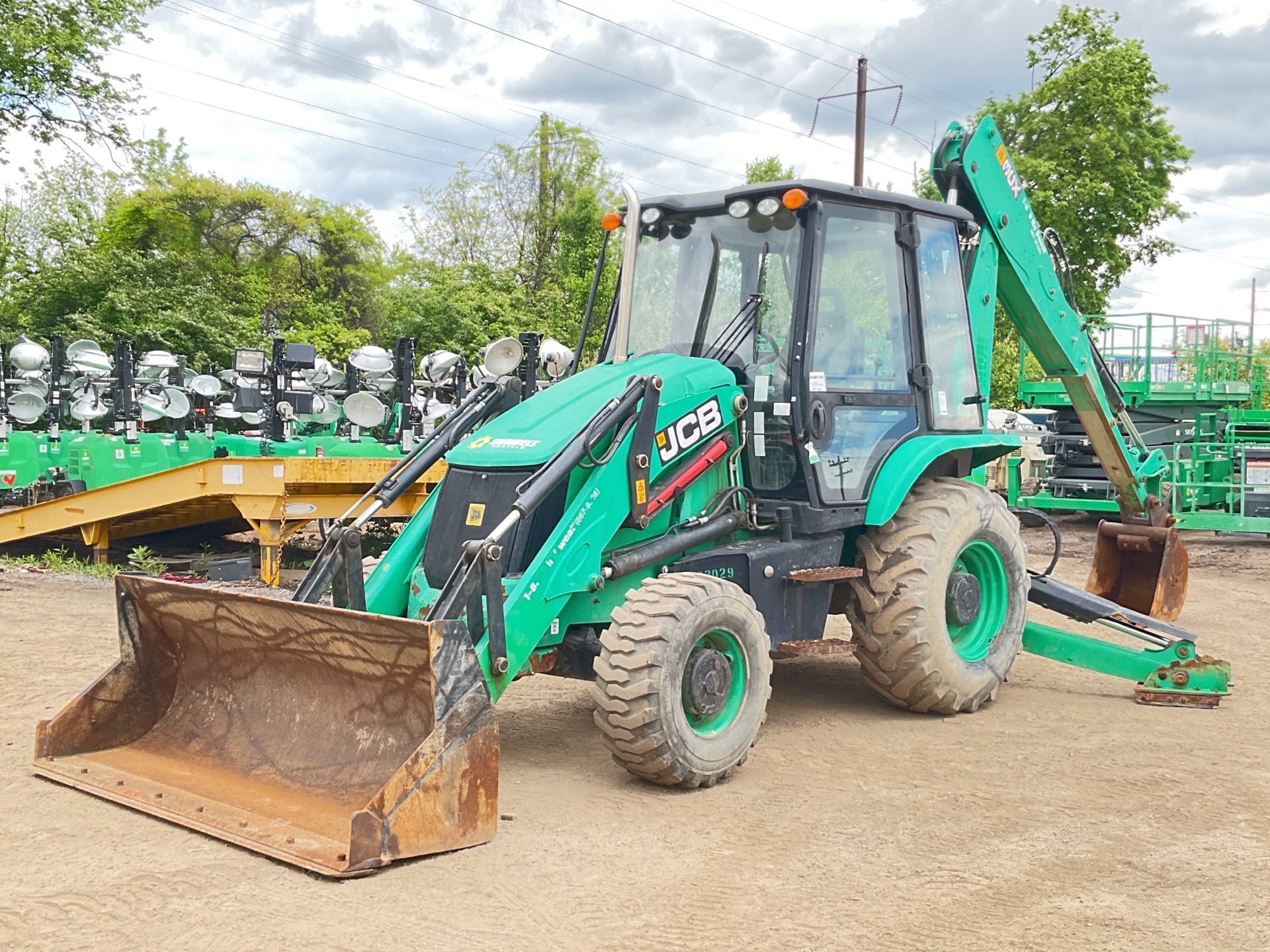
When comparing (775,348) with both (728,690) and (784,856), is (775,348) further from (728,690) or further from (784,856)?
(784,856)

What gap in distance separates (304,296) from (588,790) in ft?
99.0

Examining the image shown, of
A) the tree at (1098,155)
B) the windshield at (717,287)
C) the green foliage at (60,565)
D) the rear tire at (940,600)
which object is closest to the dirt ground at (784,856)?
the rear tire at (940,600)

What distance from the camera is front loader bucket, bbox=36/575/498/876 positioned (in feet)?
13.2

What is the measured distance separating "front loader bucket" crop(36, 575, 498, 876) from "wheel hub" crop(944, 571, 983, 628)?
119 inches

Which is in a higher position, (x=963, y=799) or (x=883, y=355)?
(x=883, y=355)

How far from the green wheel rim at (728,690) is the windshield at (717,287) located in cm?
146

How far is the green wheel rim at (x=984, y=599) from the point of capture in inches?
255

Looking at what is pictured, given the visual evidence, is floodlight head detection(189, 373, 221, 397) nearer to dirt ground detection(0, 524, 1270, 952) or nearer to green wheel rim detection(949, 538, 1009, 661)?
dirt ground detection(0, 524, 1270, 952)

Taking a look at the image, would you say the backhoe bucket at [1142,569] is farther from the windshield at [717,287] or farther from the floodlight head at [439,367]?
the floodlight head at [439,367]

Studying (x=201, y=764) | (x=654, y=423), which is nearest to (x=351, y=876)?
(x=201, y=764)

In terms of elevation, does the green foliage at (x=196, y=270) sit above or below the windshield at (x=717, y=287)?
above

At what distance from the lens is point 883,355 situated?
6.16 metres

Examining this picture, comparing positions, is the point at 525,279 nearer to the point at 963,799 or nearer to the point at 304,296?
the point at 304,296

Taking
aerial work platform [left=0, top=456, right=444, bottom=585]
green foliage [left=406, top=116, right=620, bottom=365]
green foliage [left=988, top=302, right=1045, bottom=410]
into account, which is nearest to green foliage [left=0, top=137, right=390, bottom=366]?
green foliage [left=406, top=116, right=620, bottom=365]
